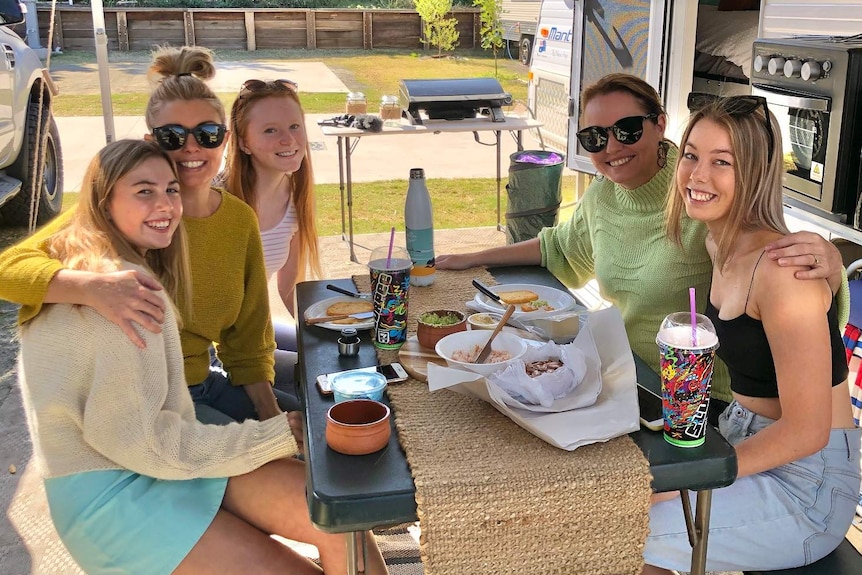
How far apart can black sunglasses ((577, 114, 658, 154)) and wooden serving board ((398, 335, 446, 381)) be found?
911 millimetres

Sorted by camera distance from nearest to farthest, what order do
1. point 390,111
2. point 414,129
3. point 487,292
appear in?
1. point 487,292
2. point 414,129
3. point 390,111

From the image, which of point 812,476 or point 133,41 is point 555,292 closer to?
point 812,476

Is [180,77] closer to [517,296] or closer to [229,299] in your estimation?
[229,299]

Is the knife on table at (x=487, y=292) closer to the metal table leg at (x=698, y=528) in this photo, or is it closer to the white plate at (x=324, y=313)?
the white plate at (x=324, y=313)

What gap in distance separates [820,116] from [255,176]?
205 centimetres

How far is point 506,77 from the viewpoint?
16812 mm

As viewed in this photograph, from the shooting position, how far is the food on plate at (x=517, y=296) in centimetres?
234

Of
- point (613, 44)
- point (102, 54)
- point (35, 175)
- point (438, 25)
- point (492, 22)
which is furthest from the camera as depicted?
point (438, 25)

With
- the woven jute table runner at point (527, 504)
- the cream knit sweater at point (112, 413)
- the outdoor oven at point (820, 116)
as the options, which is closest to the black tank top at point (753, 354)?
the woven jute table runner at point (527, 504)

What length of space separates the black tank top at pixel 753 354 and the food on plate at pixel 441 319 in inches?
24.5

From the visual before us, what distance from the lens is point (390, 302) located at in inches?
79.7

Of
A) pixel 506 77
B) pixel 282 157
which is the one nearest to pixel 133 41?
pixel 506 77

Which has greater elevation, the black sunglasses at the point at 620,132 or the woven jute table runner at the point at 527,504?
the black sunglasses at the point at 620,132

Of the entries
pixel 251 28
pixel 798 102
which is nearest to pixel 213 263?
pixel 798 102
